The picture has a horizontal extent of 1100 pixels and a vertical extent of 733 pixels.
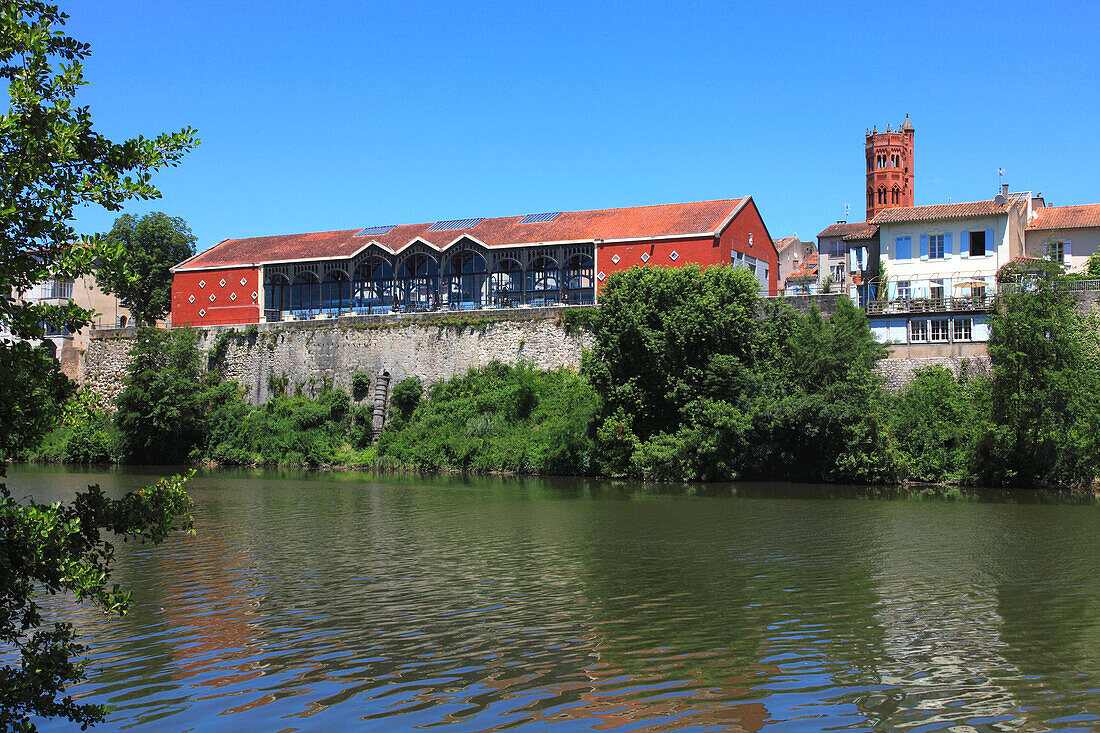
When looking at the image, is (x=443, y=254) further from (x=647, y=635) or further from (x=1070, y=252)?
(x=647, y=635)

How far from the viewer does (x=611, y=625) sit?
13875mm

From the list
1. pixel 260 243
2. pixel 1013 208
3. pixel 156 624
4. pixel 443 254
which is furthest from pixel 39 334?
Answer: pixel 260 243

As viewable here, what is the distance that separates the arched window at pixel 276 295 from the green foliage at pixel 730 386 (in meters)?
23.7

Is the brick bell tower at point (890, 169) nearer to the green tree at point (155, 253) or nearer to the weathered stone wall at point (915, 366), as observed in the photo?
the weathered stone wall at point (915, 366)

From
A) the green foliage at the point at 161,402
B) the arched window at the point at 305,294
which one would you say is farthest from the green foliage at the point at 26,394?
the arched window at the point at 305,294

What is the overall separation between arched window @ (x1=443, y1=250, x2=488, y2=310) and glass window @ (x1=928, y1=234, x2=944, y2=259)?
22130 millimetres

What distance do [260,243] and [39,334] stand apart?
177ft

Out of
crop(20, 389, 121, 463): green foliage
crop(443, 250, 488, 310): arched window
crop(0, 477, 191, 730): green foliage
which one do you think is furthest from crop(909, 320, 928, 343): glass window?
crop(0, 477, 191, 730): green foliage

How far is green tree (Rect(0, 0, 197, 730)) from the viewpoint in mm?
7105

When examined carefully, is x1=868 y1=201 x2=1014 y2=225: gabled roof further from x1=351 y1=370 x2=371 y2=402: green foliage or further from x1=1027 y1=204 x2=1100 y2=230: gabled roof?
x1=351 y1=370 x2=371 y2=402: green foliage

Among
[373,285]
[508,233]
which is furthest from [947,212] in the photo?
[373,285]

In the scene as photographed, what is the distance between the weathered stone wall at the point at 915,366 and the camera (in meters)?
39.4

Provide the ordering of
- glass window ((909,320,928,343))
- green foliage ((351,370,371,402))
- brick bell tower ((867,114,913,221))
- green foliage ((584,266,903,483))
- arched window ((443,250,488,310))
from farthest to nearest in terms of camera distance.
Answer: brick bell tower ((867,114,913,221))
arched window ((443,250,488,310))
green foliage ((351,370,371,402))
glass window ((909,320,928,343))
green foliage ((584,266,903,483))

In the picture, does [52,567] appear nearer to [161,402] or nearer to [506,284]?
[161,402]
